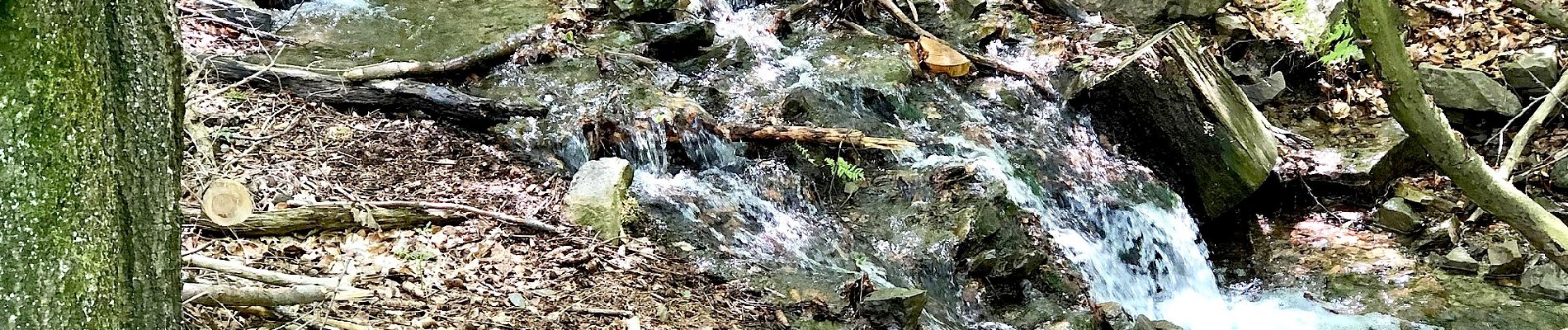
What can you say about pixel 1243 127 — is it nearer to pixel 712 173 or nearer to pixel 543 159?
pixel 712 173

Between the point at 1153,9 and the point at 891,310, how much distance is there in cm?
530

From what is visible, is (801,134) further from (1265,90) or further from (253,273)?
(1265,90)

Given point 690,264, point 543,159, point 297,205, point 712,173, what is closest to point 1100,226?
point 712,173

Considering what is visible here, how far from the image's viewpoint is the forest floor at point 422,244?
3.29 m

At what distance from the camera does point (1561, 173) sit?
6.11 metres

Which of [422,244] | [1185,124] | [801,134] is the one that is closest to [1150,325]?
[1185,124]

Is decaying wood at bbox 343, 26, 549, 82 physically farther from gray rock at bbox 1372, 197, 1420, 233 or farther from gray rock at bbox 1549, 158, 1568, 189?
gray rock at bbox 1549, 158, 1568, 189

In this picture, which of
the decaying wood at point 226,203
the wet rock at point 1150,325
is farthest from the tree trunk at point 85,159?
the wet rock at point 1150,325

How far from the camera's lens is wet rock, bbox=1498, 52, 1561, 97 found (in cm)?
668

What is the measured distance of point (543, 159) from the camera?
4.92 meters

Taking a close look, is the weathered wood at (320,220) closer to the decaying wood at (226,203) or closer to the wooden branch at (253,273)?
the decaying wood at (226,203)

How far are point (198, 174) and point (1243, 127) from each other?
5923 mm

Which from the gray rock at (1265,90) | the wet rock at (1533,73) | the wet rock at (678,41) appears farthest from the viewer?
the gray rock at (1265,90)

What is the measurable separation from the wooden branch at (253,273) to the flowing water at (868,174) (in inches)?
61.5
